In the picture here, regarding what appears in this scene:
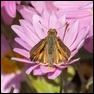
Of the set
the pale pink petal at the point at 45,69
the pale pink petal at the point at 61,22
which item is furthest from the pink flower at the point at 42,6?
the pale pink petal at the point at 45,69

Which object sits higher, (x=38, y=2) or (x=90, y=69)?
(x=38, y=2)

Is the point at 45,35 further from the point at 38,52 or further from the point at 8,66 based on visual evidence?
the point at 8,66

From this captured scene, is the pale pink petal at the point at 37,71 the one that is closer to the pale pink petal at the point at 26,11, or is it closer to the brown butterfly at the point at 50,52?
the brown butterfly at the point at 50,52

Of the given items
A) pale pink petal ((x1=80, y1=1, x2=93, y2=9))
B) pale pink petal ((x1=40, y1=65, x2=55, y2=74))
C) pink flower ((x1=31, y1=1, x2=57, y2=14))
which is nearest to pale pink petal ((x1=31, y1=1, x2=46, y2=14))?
pink flower ((x1=31, y1=1, x2=57, y2=14))

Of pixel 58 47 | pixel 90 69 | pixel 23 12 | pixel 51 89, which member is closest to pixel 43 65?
pixel 58 47

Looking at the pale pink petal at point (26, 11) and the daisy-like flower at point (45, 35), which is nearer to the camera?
the daisy-like flower at point (45, 35)

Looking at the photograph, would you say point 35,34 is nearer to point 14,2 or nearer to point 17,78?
point 14,2

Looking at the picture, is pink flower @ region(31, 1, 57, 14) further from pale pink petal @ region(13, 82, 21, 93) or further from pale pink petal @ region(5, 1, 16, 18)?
pale pink petal @ region(13, 82, 21, 93)
